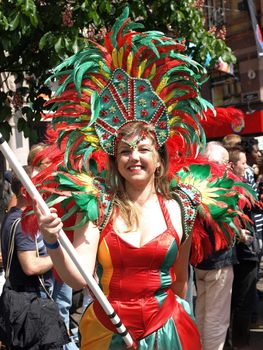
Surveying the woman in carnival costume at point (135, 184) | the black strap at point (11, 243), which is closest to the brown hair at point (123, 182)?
the woman in carnival costume at point (135, 184)

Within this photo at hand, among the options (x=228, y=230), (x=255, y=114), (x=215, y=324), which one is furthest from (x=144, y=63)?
(x=255, y=114)

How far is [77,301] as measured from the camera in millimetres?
6387

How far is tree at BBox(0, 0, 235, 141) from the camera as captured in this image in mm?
5379

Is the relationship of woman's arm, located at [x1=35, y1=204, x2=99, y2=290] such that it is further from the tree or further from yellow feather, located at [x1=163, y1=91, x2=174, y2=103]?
the tree

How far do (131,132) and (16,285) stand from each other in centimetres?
138

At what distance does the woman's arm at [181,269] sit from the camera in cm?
289

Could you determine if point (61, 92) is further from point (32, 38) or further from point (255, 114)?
point (255, 114)

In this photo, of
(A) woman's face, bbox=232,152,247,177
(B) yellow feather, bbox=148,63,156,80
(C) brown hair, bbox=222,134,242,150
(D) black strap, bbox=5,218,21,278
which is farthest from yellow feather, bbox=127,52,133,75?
(C) brown hair, bbox=222,134,242,150

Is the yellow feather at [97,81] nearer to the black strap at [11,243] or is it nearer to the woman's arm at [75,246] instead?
the woman's arm at [75,246]

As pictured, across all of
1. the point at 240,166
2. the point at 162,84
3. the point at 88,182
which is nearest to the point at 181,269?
the point at 88,182

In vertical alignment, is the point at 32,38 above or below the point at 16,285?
above

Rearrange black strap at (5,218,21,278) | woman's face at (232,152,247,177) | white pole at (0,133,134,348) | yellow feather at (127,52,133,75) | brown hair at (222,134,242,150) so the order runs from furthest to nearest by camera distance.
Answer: brown hair at (222,134,242,150)
woman's face at (232,152,247,177)
black strap at (5,218,21,278)
yellow feather at (127,52,133,75)
white pole at (0,133,134,348)

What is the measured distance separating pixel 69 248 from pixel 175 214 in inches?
23.3

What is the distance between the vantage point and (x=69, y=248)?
7.87ft
